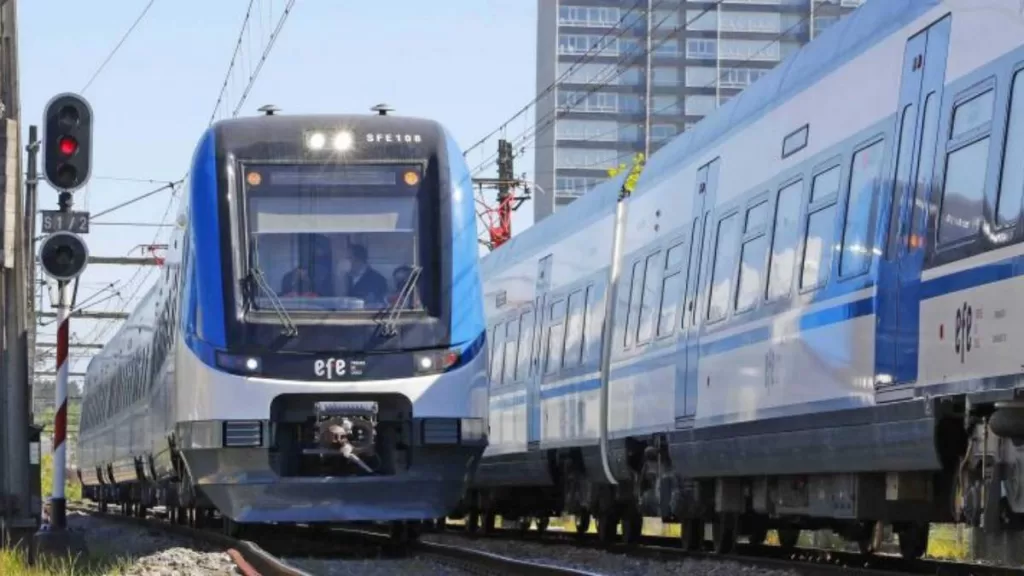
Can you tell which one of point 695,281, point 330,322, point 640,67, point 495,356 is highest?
point 640,67

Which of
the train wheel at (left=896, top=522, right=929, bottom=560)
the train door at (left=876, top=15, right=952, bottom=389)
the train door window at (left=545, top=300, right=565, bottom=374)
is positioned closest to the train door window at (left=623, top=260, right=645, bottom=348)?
the train door window at (left=545, top=300, right=565, bottom=374)

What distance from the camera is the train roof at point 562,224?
65.5 feet

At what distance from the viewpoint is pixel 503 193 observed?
47469mm

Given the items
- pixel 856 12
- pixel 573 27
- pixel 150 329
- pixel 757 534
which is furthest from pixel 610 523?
pixel 573 27

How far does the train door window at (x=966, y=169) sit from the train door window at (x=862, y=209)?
1.09 m

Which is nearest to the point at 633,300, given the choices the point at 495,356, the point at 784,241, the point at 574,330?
the point at 574,330

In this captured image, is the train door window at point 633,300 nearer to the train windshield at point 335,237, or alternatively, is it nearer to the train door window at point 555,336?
the train windshield at point 335,237

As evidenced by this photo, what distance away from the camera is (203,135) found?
1639 cm

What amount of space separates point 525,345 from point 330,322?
314 inches

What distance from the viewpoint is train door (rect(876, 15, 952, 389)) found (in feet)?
34.7

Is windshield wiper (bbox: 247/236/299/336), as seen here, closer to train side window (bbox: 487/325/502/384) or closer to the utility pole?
train side window (bbox: 487/325/502/384)

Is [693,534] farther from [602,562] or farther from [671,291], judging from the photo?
[671,291]

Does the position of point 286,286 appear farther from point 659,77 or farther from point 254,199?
point 659,77

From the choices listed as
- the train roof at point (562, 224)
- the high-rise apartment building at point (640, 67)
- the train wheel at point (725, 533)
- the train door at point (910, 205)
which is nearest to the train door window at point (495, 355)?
the train roof at point (562, 224)
